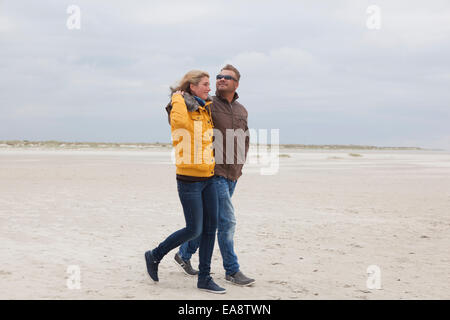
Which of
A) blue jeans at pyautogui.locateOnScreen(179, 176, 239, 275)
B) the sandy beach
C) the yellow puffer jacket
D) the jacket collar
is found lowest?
the sandy beach

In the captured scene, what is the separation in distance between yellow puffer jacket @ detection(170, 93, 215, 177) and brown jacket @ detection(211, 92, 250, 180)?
354mm

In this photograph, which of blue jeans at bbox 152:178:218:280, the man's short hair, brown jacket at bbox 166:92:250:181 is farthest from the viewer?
the man's short hair

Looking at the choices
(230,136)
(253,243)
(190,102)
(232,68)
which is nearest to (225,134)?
(230,136)

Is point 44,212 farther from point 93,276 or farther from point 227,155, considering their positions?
point 227,155

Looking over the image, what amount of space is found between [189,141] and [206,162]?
26 centimetres

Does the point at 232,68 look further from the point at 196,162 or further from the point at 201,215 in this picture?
the point at 201,215

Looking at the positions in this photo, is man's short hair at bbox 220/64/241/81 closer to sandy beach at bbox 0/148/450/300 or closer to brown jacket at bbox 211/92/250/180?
brown jacket at bbox 211/92/250/180

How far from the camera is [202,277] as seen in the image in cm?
491

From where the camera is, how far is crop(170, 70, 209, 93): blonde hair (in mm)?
4687

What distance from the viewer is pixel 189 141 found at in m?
4.50

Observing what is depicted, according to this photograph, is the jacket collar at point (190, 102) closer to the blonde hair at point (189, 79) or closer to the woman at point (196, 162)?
the woman at point (196, 162)

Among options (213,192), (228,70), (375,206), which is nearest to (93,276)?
(213,192)

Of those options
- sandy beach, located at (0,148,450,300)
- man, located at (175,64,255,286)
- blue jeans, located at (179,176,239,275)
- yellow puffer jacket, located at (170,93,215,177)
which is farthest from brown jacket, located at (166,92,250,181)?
sandy beach, located at (0,148,450,300)

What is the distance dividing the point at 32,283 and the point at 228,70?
10.1 ft
